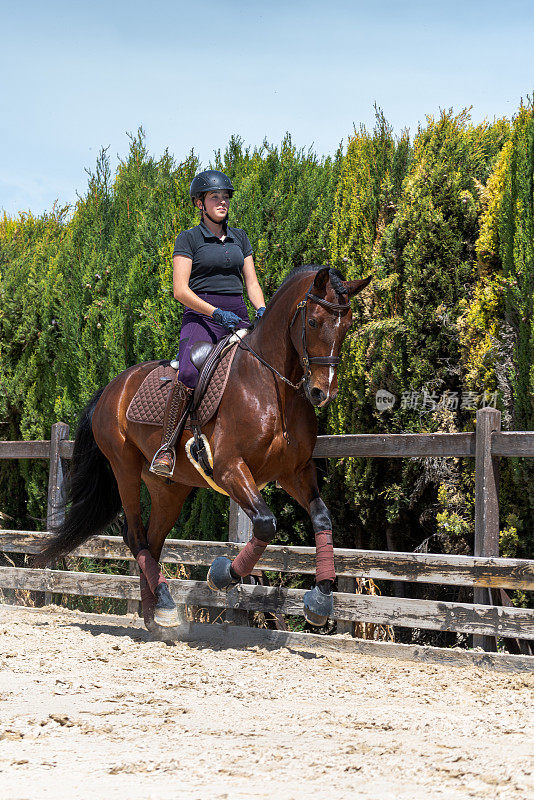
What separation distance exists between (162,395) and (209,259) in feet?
3.35

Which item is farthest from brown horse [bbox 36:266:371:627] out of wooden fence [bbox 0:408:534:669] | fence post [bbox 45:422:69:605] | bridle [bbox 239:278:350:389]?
fence post [bbox 45:422:69:605]

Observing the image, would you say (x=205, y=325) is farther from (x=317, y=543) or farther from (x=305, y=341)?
(x=317, y=543)

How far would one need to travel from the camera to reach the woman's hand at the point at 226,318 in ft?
18.4

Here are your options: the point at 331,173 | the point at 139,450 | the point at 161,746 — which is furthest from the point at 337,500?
the point at 161,746

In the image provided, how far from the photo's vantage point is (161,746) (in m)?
3.30

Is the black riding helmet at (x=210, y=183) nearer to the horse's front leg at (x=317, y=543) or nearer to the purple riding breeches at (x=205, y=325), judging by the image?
the purple riding breeches at (x=205, y=325)

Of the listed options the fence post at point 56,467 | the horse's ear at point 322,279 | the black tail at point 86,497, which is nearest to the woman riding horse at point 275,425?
the horse's ear at point 322,279

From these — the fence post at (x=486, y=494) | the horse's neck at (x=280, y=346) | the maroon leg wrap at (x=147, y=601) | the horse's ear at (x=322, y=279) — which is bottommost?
the maroon leg wrap at (x=147, y=601)

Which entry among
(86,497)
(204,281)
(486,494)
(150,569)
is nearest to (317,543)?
(486,494)

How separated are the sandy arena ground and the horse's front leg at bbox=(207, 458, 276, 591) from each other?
1.75 feet

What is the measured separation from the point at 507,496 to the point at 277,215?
3.18 metres

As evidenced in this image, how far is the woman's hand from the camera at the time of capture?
5598mm

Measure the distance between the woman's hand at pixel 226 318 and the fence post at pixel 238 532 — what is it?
163 cm

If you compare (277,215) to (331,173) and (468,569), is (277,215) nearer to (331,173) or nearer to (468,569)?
(331,173)
